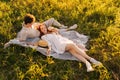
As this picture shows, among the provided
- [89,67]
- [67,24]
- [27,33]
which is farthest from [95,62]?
[67,24]

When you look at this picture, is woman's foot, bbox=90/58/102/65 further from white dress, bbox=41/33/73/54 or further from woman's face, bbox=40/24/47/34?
woman's face, bbox=40/24/47/34

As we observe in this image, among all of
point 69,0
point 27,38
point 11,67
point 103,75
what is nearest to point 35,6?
point 69,0

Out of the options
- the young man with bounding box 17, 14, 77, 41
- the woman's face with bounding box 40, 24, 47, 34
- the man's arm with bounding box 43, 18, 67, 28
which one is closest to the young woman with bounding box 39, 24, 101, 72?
the woman's face with bounding box 40, 24, 47, 34

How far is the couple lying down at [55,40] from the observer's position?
23.8 ft

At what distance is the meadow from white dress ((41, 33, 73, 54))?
0.89ft

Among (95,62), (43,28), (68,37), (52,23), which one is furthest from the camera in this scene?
(52,23)

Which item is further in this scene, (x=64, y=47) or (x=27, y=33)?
(x=27, y=33)

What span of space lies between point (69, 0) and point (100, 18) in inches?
53.5

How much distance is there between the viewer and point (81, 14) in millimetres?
9242

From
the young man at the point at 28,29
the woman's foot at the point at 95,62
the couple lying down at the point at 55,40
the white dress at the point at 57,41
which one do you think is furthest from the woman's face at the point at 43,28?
the woman's foot at the point at 95,62

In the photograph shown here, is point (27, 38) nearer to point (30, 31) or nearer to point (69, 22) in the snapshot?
point (30, 31)

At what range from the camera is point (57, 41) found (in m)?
7.55

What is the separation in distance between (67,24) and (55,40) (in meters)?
1.35

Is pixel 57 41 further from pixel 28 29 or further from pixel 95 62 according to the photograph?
pixel 95 62
